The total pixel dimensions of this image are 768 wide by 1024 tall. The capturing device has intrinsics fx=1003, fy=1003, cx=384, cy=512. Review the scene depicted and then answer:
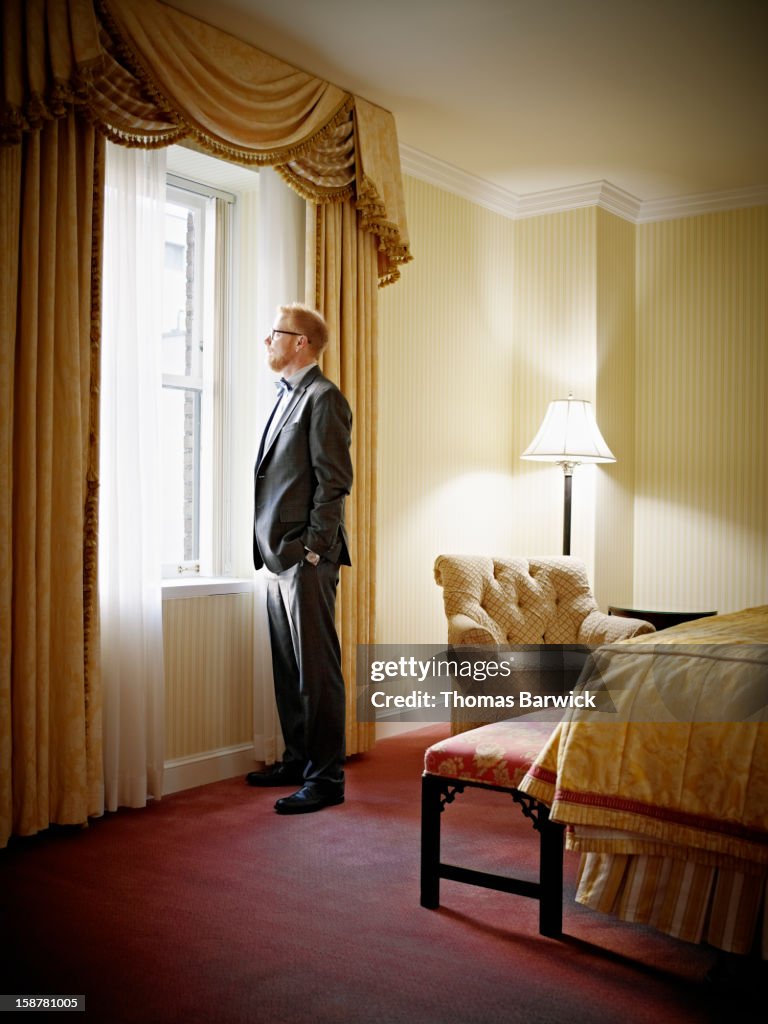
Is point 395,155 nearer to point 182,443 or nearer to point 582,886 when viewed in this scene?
point 182,443

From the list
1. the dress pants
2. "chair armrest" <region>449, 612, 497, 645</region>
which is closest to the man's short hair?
the dress pants

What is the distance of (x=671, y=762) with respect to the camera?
2250mm

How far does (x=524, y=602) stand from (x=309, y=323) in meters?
1.50

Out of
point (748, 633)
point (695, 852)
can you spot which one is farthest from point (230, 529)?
point (695, 852)

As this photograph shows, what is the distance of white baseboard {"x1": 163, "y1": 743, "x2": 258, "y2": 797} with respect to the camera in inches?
144

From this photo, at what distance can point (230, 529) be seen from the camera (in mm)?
4133

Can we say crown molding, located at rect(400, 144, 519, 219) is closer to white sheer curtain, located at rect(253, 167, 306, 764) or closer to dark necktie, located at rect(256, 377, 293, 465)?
white sheer curtain, located at rect(253, 167, 306, 764)

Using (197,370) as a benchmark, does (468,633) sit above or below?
below

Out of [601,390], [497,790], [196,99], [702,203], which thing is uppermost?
[702,203]

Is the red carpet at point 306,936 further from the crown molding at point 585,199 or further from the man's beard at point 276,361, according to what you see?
the crown molding at point 585,199

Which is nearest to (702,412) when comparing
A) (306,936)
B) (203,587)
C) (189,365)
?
(189,365)

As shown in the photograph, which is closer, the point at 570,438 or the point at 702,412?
the point at 570,438

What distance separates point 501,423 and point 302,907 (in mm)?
3438

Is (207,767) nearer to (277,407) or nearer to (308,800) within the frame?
(308,800)
